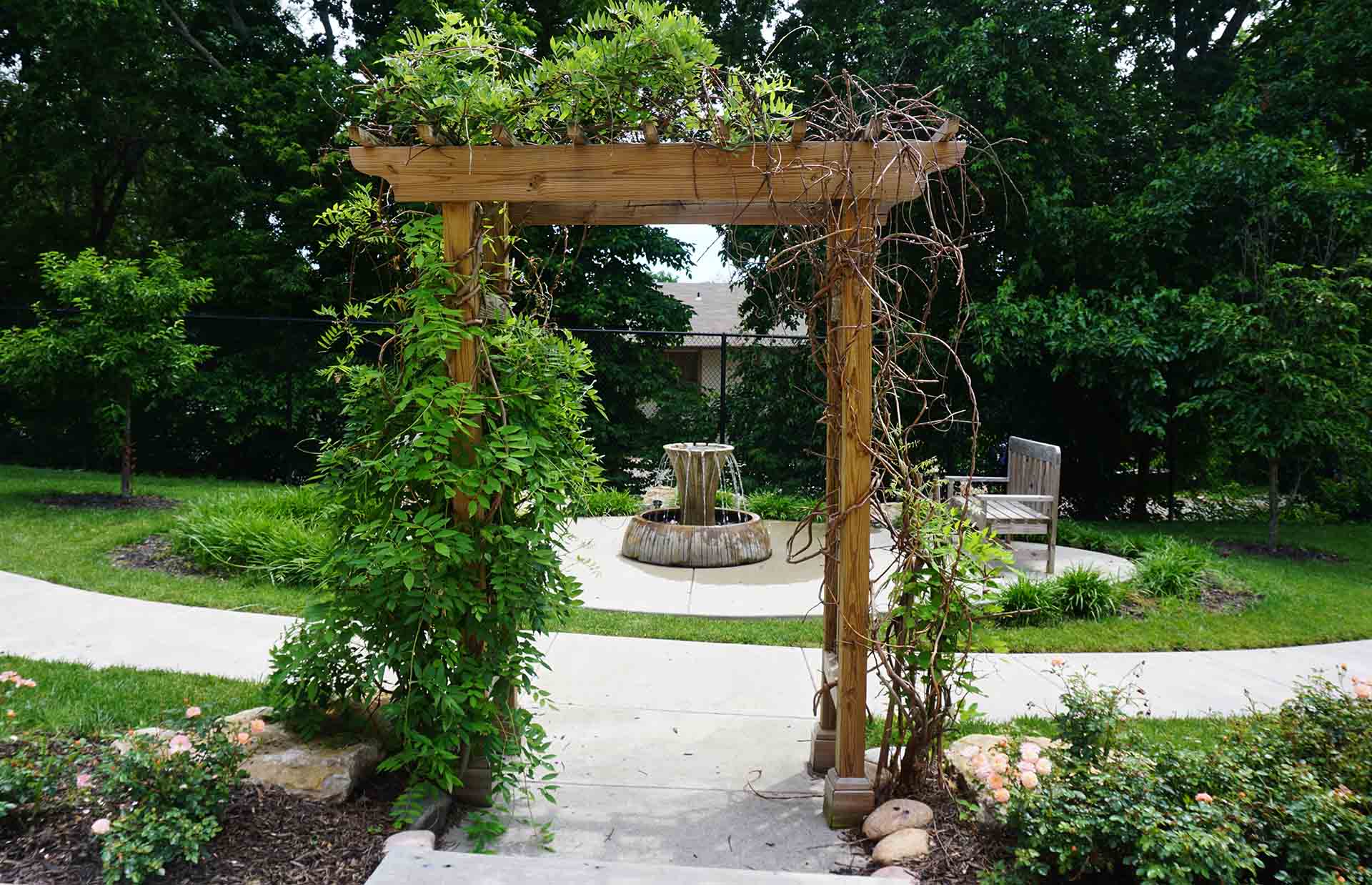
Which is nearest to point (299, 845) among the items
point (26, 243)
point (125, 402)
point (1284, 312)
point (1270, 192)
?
point (125, 402)

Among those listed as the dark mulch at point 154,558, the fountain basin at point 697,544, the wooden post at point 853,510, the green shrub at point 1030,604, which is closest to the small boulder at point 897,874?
the wooden post at point 853,510

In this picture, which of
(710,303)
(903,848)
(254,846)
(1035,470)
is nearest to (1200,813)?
(903,848)

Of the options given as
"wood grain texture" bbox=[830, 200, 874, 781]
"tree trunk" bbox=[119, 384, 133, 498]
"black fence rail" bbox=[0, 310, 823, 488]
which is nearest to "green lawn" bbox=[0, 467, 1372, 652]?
"tree trunk" bbox=[119, 384, 133, 498]

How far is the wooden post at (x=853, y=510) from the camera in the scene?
10.8 ft

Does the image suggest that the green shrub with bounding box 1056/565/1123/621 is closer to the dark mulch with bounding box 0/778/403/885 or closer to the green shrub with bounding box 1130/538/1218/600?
the green shrub with bounding box 1130/538/1218/600

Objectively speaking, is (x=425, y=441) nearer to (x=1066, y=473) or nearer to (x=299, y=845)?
(x=299, y=845)

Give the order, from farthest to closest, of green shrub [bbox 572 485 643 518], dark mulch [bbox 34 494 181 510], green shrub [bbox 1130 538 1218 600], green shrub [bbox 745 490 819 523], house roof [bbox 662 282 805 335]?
1. house roof [bbox 662 282 805 335]
2. green shrub [bbox 745 490 819 523]
3. green shrub [bbox 572 485 643 518]
4. dark mulch [bbox 34 494 181 510]
5. green shrub [bbox 1130 538 1218 600]

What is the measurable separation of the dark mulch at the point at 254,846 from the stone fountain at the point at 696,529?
4364 mm

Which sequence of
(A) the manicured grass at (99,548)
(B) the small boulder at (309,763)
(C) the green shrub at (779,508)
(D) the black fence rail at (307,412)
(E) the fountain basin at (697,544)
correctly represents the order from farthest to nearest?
(D) the black fence rail at (307,412) < (C) the green shrub at (779,508) < (E) the fountain basin at (697,544) < (A) the manicured grass at (99,548) < (B) the small boulder at (309,763)

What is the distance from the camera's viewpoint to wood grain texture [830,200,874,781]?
3.29 meters

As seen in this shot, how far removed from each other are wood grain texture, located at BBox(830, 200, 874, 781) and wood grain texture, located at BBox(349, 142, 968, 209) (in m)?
0.15

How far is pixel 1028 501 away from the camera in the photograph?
7.44 metres

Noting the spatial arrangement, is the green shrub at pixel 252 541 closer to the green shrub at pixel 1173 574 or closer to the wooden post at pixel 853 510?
the wooden post at pixel 853 510

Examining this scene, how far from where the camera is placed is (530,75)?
3275 millimetres
